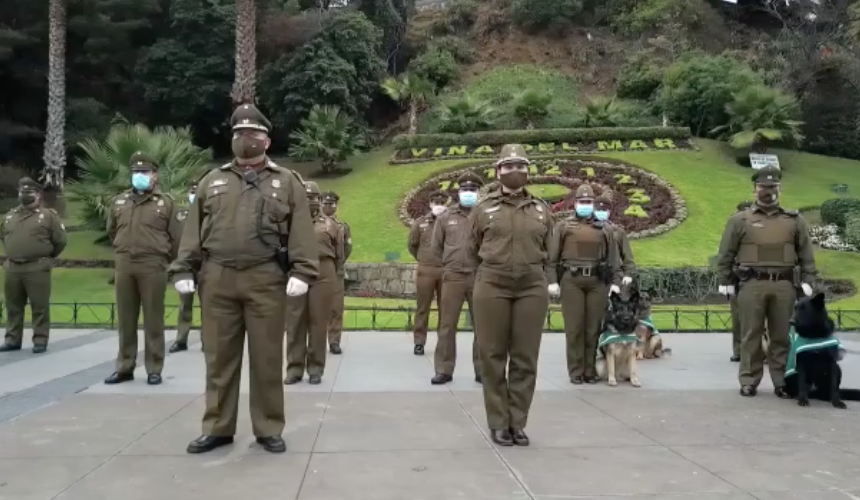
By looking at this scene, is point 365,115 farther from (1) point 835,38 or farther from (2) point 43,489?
(2) point 43,489

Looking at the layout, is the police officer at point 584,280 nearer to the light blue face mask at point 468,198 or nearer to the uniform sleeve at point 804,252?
the light blue face mask at point 468,198

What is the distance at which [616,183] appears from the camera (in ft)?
85.9

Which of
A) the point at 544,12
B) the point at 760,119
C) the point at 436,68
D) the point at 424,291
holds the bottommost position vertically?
the point at 424,291

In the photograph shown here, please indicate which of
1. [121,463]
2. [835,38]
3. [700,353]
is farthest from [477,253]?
[835,38]

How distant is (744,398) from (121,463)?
235 inches

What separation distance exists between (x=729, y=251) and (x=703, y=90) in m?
26.5

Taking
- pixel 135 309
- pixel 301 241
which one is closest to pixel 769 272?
pixel 301 241

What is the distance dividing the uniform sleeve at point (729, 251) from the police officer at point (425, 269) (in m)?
3.84

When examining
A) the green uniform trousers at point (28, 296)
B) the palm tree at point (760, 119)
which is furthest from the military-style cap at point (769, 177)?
the palm tree at point (760, 119)

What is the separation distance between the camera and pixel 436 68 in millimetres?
42344

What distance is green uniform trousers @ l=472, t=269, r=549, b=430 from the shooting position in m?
5.79

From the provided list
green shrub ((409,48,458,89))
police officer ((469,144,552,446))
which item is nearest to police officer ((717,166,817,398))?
police officer ((469,144,552,446))

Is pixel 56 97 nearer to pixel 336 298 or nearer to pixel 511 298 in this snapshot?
pixel 336 298

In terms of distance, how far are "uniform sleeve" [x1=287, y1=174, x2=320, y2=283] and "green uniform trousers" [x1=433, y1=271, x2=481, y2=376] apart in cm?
350
